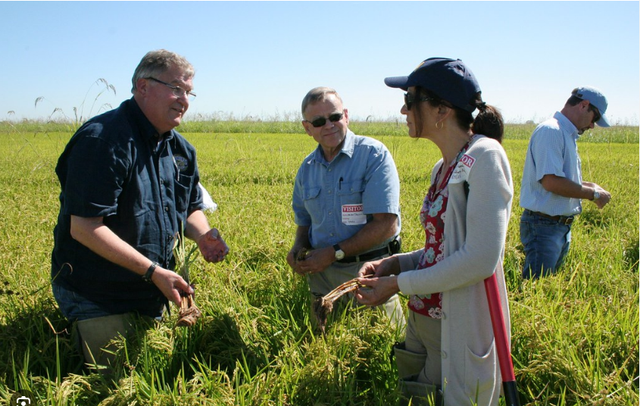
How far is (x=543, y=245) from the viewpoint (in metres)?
4.14

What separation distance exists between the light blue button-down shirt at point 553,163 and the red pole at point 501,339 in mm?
2357

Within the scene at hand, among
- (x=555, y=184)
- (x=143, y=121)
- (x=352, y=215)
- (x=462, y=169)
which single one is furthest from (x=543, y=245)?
(x=143, y=121)

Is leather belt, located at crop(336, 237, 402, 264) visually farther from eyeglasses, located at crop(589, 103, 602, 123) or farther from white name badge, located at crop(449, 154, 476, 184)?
eyeglasses, located at crop(589, 103, 602, 123)

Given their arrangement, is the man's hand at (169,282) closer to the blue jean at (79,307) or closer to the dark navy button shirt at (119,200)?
the dark navy button shirt at (119,200)

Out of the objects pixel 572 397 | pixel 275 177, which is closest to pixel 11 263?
pixel 572 397

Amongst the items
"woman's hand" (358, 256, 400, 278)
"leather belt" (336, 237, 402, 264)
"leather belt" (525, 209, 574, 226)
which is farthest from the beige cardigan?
"leather belt" (525, 209, 574, 226)

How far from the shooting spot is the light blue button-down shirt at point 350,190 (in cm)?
329

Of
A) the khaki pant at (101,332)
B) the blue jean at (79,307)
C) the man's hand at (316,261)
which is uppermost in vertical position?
the man's hand at (316,261)

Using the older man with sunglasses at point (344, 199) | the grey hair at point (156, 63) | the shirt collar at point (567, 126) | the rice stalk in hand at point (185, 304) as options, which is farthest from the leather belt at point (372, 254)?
the shirt collar at point (567, 126)

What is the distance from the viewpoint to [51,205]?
7.43 metres

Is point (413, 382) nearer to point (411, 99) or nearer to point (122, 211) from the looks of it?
point (411, 99)

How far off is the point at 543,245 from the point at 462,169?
8.35 ft

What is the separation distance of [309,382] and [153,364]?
0.90 metres

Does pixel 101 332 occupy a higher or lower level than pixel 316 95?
lower
